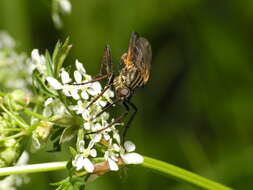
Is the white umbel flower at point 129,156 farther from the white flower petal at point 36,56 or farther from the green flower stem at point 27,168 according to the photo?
the white flower petal at point 36,56

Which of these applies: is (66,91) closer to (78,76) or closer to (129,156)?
(78,76)

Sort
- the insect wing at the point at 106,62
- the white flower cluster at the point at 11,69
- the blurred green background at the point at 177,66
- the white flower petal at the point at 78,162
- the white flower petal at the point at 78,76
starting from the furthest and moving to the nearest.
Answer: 1. the blurred green background at the point at 177,66
2. the white flower cluster at the point at 11,69
3. the insect wing at the point at 106,62
4. the white flower petal at the point at 78,76
5. the white flower petal at the point at 78,162

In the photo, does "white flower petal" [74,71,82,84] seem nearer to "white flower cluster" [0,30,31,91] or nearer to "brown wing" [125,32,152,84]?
"brown wing" [125,32,152,84]

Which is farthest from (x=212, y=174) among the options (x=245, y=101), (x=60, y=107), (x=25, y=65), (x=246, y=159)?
(x=60, y=107)

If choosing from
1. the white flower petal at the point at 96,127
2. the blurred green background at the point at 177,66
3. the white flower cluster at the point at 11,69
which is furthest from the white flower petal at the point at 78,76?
the blurred green background at the point at 177,66

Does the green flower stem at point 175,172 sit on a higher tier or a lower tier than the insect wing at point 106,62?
lower

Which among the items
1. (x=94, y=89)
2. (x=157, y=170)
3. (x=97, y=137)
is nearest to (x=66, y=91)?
(x=94, y=89)
